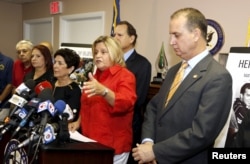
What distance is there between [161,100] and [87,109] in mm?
523

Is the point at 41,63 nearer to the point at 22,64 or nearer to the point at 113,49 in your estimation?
the point at 22,64

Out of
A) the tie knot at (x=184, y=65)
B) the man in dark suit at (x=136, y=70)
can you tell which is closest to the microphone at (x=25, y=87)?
the tie knot at (x=184, y=65)

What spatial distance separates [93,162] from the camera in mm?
1485

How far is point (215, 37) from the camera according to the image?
2.89m

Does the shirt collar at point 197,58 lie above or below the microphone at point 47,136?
above

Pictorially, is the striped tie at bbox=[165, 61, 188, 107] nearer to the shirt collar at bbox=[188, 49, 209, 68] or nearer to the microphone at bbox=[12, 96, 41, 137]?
the shirt collar at bbox=[188, 49, 209, 68]

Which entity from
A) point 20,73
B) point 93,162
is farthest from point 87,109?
point 20,73

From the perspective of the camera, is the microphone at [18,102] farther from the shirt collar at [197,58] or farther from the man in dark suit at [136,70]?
the man in dark suit at [136,70]

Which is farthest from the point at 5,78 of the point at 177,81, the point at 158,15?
the point at 177,81

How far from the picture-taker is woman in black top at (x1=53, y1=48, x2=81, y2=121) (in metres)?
2.29

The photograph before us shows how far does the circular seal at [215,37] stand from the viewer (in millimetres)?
2857

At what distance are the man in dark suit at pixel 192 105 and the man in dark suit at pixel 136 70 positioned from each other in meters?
1.03

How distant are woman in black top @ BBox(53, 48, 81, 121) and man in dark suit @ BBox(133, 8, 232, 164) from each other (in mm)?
856

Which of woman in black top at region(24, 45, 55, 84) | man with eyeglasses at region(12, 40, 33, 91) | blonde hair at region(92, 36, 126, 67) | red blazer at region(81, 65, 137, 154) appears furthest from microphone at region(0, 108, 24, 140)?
man with eyeglasses at region(12, 40, 33, 91)
